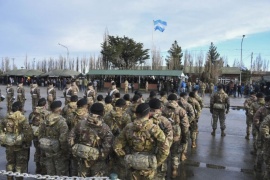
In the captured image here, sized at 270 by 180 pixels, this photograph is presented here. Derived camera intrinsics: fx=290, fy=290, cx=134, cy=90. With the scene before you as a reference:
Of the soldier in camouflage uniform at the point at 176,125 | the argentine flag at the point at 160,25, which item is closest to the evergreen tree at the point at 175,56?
the argentine flag at the point at 160,25

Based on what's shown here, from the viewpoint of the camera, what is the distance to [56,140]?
512 centimetres

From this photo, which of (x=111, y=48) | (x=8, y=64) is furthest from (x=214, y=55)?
(x=8, y=64)

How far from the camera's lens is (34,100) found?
49.5 ft

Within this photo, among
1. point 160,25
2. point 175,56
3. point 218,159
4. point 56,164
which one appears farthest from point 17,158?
point 175,56

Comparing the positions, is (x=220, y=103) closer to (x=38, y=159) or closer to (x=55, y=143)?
(x=38, y=159)

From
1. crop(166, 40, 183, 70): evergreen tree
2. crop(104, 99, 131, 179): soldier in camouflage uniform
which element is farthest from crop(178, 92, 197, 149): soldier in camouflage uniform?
crop(166, 40, 183, 70): evergreen tree

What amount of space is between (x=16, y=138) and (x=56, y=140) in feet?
2.92

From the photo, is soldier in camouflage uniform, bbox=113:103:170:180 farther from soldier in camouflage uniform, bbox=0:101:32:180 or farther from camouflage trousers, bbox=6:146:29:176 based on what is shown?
camouflage trousers, bbox=6:146:29:176

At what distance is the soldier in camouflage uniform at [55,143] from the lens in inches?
200

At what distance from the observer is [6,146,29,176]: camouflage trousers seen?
5.57 metres

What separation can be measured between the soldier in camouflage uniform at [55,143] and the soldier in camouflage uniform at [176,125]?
8.48 ft

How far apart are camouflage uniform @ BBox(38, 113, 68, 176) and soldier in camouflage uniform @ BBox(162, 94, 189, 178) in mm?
2610

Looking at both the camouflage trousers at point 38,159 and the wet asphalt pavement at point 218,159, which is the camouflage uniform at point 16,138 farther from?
the wet asphalt pavement at point 218,159

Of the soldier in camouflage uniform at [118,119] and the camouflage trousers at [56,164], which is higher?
the soldier in camouflage uniform at [118,119]
